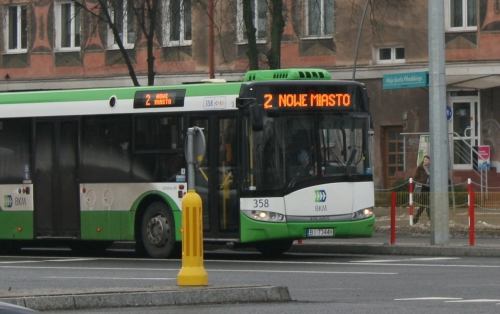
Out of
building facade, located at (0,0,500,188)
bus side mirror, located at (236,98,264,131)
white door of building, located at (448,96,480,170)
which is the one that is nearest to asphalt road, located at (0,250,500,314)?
bus side mirror, located at (236,98,264,131)

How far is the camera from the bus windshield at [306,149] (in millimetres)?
19781

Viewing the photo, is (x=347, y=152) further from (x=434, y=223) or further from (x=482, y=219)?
(x=482, y=219)

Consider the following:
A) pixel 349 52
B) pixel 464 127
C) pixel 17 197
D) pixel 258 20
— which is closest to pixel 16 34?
pixel 258 20

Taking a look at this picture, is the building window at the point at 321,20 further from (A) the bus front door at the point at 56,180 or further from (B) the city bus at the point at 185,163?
(A) the bus front door at the point at 56,180

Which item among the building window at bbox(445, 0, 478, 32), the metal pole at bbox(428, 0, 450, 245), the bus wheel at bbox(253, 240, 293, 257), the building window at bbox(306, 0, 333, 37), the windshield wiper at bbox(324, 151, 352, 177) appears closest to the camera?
the windshield wiper at bbox(324, 151, 352, 177)

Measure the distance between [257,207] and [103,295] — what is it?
7.73 meters

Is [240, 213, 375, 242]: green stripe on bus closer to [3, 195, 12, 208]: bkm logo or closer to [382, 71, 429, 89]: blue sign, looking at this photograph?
[382, 71, 429, 89]: blue sign

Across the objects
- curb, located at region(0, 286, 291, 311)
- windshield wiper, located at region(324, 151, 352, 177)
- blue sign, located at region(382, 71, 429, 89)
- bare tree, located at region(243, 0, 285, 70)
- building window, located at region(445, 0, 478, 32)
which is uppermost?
building window, located at region(445, 0, 478, 32)

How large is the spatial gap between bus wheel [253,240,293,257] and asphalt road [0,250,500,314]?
7.1 inches

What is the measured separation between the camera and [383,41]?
40219 millimetres

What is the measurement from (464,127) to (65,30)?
16.1m

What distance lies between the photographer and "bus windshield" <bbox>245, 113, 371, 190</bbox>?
19781 mm

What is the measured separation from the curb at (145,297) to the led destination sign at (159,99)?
8094 millimetres

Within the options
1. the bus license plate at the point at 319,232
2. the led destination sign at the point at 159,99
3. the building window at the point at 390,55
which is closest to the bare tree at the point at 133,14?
the led destination sign at the point at 159,99
